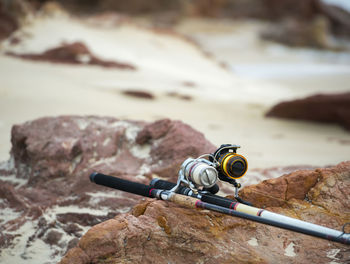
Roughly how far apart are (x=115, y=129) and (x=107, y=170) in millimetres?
414

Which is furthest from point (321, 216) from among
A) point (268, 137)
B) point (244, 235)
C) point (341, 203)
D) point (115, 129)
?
point (268, 137)

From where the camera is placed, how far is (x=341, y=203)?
84.4 inches

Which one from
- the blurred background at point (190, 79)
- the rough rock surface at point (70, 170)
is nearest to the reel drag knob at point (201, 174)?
the rough rock surface at point (70, 170)

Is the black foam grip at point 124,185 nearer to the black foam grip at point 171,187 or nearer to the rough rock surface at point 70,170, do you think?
the black foam grip at point 171,187

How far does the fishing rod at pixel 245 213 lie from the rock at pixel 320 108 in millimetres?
4583

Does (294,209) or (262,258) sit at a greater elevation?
(294,209)

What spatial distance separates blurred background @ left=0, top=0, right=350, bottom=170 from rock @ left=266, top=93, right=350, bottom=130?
15 millimetres

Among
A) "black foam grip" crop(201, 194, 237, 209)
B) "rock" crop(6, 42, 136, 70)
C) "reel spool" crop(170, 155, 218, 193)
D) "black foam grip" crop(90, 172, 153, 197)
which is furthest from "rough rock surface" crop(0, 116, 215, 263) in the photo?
"rock" crop(6, 42, 136, 70)

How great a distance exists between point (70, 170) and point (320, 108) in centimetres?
438

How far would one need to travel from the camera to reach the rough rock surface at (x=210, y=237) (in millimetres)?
1919

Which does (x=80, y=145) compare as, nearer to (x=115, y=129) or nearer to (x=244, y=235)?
(x=115, y=129)

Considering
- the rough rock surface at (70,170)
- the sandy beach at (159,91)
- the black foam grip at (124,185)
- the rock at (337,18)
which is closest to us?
the black foam grip at (124,185)

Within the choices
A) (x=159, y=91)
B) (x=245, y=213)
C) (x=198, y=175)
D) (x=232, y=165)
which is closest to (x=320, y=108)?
(x=159, y=91)

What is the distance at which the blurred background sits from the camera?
533cm
